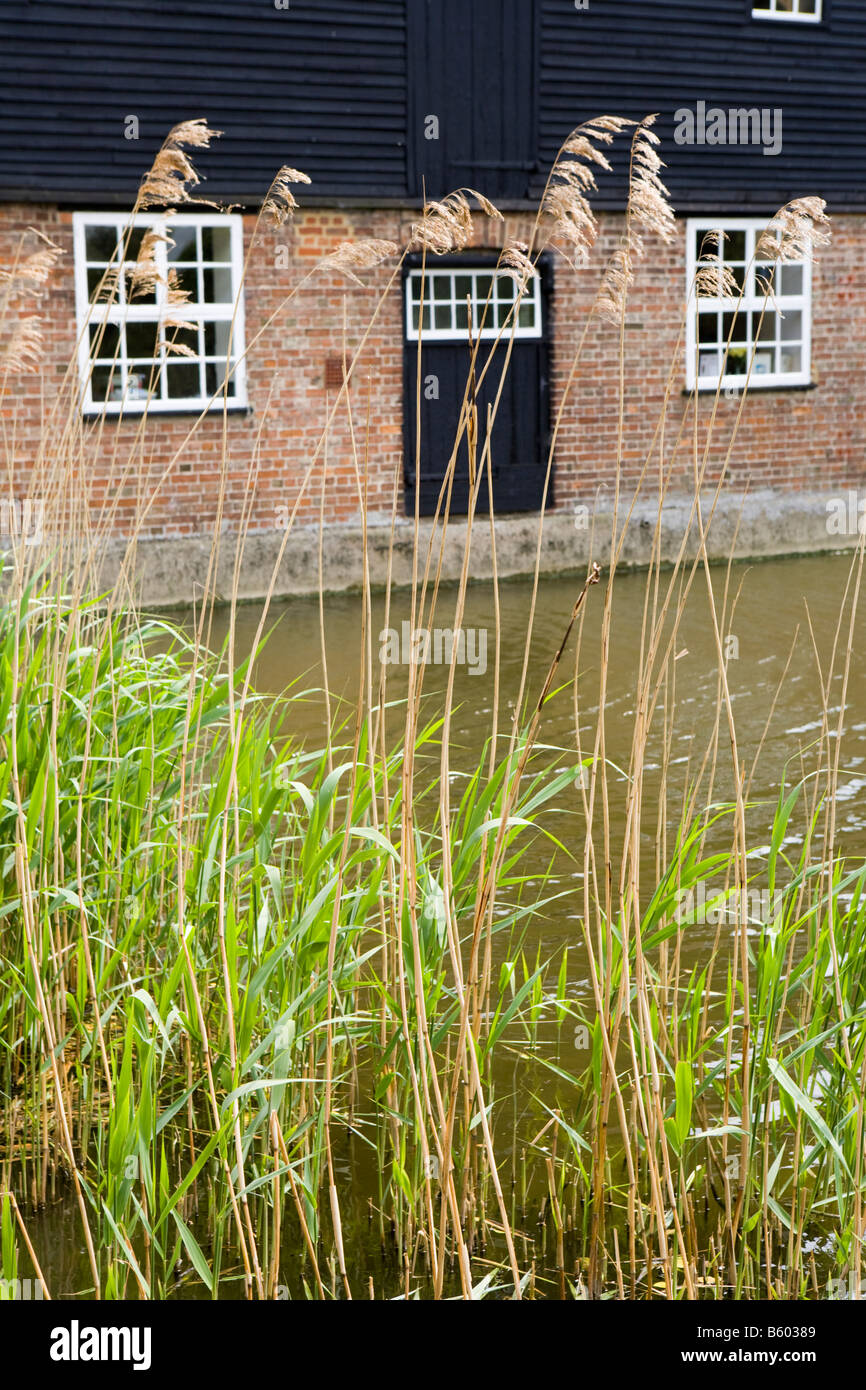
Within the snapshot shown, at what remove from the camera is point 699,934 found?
13.5 feet

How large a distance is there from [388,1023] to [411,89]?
8.55m

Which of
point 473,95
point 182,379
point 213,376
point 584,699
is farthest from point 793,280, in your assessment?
point 584,699

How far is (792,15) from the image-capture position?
448 inches

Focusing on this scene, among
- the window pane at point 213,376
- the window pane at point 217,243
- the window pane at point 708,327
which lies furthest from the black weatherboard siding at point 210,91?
the window pane at point 708,327

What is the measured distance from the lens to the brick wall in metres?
9.01

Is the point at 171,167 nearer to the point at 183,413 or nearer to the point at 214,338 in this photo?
the point at 183,413

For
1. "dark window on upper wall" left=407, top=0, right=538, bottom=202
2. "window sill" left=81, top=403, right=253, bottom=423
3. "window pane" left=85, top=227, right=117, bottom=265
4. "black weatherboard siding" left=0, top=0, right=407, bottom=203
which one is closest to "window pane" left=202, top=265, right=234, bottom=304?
"black weatherboard siding" left=0, top=0, right=407, bottom=203

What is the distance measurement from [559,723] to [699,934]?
2.40 m

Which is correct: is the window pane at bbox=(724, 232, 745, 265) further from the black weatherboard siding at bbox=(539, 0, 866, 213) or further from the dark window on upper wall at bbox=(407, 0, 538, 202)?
the dark window on upper wall at bbox=(407, 0, 538, 202)

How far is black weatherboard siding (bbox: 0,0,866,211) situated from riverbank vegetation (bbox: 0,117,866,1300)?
20.5 ft

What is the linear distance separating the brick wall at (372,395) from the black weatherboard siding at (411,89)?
1.09 feet

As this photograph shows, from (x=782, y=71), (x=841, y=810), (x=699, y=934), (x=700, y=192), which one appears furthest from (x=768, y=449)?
(x=699, y=934)
